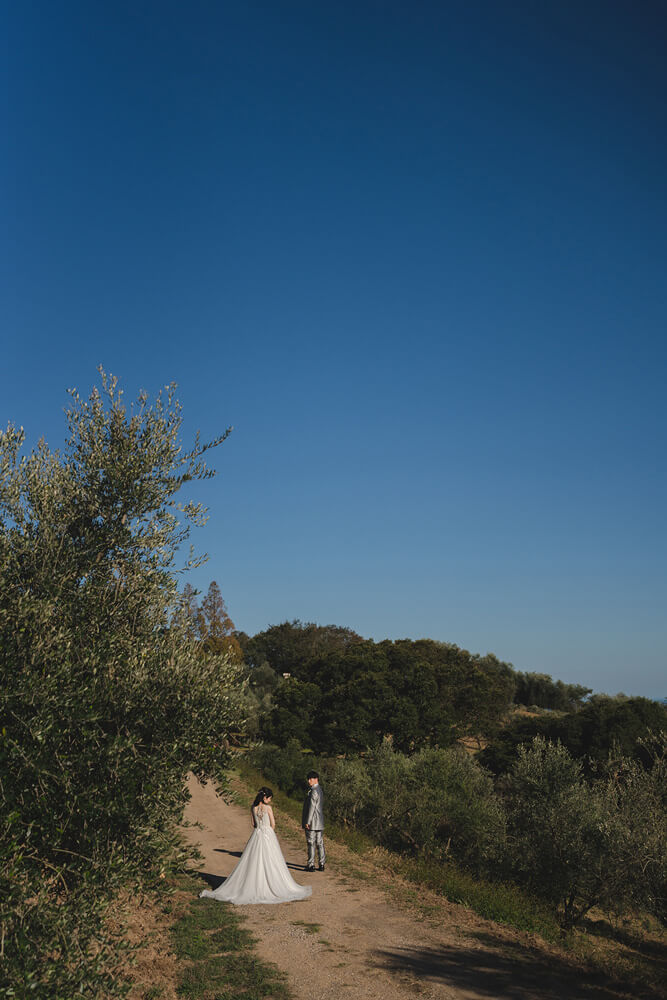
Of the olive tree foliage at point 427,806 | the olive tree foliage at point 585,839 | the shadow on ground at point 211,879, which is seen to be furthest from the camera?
the olive tree foliage at point 427,806

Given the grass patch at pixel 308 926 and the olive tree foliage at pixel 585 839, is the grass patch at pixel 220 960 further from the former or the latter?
the olive tree foliage at pixel 585 839

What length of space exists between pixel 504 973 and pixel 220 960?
16.5ft

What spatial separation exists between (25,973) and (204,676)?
11.6ft

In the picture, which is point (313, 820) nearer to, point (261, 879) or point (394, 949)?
point (261, 879)

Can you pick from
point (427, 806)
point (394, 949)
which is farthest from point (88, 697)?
point (427, 806)

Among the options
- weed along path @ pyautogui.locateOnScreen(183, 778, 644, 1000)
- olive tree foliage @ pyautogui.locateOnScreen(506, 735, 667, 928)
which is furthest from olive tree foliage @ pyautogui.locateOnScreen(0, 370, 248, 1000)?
olive tree foliage @ pyautogui.locateOnScreen(506, 735, 667, 928)

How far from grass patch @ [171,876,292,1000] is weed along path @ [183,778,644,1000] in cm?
27

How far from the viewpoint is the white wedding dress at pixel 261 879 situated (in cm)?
1387

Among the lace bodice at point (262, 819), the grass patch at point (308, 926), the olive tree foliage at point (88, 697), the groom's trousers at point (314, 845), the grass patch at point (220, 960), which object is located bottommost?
the grass patch at point (220, 960)

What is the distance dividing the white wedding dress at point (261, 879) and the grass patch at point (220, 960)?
0.52 m

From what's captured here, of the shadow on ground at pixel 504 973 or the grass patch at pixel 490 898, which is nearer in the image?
the shadow on ground at pixel 504 973

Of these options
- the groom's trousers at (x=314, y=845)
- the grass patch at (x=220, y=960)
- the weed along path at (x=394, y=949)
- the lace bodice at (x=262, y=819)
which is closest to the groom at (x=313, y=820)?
the groom's trousers at (x=314, y=845)

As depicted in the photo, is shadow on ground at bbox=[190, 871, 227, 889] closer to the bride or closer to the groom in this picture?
the bride

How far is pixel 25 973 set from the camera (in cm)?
548
